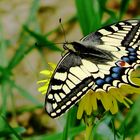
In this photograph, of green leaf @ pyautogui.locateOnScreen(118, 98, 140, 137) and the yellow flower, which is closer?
the yellow flower

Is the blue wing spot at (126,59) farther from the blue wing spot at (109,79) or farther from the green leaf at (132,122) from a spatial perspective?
the green leaf at (132,122)

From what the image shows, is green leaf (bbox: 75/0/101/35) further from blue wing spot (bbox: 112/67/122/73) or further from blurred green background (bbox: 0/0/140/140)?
blue wing spot (bbox: 112/67/122/73)

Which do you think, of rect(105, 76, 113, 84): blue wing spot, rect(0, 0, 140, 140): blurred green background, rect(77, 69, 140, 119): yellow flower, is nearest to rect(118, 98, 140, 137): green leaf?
rect(0, 0, 140, 140): blurred green background

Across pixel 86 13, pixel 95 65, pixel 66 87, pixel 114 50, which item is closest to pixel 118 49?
pixel 114 50

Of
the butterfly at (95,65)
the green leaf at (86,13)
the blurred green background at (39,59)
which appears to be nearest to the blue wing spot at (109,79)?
the butterfly at (95,65)

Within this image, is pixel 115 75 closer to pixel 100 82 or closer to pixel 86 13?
pixel 100 82
